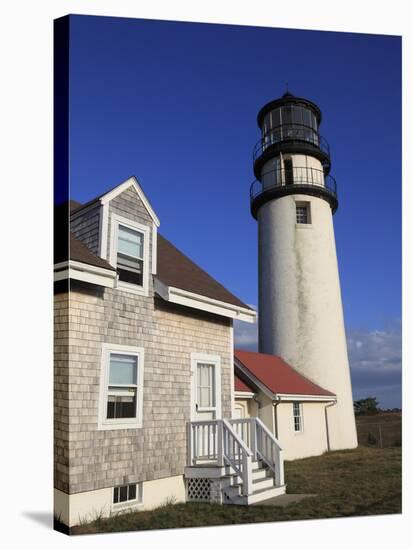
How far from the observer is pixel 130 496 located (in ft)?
27.7

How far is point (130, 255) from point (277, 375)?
262 inches

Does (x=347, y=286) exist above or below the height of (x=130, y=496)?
above

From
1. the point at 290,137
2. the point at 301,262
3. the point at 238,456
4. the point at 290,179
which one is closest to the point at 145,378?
the point at 238,456

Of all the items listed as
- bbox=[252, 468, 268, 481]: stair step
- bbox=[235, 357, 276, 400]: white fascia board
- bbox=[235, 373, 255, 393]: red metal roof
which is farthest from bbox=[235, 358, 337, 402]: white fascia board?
bbox=[252, 468, 268, 481]: stair step

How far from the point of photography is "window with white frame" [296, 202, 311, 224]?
15508 mm

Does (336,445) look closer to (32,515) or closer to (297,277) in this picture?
(297,277)

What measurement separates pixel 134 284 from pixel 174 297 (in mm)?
770

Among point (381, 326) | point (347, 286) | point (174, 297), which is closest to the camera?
point (174, 297)

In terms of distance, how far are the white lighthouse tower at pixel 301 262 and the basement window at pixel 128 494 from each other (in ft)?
23.4

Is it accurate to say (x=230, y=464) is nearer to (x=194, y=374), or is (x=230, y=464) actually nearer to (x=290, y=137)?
(x=194, y=374)

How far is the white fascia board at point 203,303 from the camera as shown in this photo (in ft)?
30.3

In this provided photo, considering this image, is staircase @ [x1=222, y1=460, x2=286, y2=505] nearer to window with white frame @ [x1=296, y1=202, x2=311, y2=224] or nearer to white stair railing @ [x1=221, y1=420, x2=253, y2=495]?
white stair railing @ [x1=221, y1=420, x2=253, y2=495]

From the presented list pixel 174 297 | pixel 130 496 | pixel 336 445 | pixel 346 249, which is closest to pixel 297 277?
pixel 346 249

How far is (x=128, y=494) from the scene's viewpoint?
27.7ft
